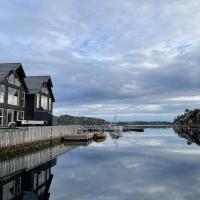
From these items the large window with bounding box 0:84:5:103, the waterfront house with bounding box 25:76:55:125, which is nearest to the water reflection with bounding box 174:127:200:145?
the waterfront house with bounding box 25:76:55:125

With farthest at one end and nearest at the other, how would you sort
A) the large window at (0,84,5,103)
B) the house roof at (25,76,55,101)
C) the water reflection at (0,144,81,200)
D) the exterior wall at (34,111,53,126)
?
the house roof at (25,76,55,101)
the exterior wall at (34,111,53,126)
the large window at (0,84,5,103)
the water reflection at (0,144,81,200)

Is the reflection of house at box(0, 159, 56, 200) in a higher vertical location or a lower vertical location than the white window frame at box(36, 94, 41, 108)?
lower

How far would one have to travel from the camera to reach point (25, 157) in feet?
112

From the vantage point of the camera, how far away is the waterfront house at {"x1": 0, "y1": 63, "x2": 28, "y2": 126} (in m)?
47.6

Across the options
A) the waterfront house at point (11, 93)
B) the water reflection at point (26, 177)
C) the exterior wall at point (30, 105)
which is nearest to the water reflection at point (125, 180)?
the water reflection at point (26, 177)

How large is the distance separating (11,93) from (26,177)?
27317 mm

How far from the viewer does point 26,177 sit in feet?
82.4

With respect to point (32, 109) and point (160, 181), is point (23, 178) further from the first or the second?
point (32, 109)

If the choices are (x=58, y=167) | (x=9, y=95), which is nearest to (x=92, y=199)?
(x=58, y=167)

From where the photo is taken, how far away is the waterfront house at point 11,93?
4762 cm

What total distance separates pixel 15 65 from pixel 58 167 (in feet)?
82.5

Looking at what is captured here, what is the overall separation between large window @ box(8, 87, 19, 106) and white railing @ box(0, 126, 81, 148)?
6.16m

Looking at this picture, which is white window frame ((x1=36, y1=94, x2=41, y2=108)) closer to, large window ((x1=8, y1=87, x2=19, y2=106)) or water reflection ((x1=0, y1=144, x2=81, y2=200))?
large window ((x1=8, y1=87, x2=19, y2=106))

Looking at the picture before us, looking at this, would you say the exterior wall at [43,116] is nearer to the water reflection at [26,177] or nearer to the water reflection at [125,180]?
the water reflection at [125,180]
